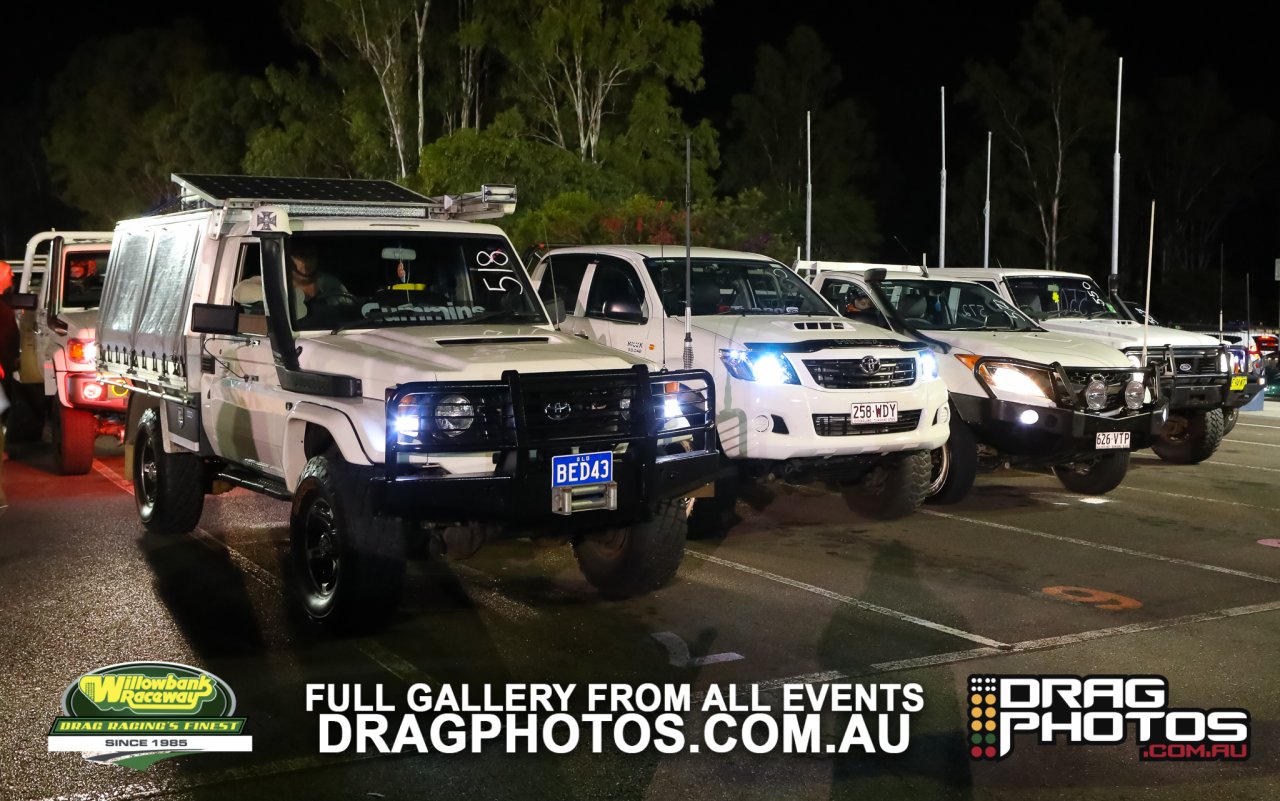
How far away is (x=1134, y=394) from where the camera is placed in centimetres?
1102

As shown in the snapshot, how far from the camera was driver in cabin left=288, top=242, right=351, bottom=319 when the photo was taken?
316 inches

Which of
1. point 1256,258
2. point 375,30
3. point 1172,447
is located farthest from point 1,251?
point 1172,447

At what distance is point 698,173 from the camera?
123ft

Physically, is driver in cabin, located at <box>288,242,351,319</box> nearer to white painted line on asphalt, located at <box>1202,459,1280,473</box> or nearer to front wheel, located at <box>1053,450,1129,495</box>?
front wheel, located at <box>1053,450,1129,495</box>

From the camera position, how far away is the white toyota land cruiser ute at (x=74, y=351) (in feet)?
40.7

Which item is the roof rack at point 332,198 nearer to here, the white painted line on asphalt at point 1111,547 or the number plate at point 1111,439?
Answer: the white painted line on asphalt at point 1111,547

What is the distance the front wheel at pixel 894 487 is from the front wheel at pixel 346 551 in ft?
14.0

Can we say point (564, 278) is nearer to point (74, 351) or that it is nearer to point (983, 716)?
point (74, 351)

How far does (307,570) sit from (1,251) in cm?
8006

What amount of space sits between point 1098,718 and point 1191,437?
29.7 feet

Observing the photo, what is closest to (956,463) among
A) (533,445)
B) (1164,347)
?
(1164,347)

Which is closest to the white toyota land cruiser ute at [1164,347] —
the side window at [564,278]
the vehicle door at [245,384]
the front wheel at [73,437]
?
the side window at [564,278]

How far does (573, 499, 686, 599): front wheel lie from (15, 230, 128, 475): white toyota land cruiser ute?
5.49m

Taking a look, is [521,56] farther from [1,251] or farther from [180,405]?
[1,251]
